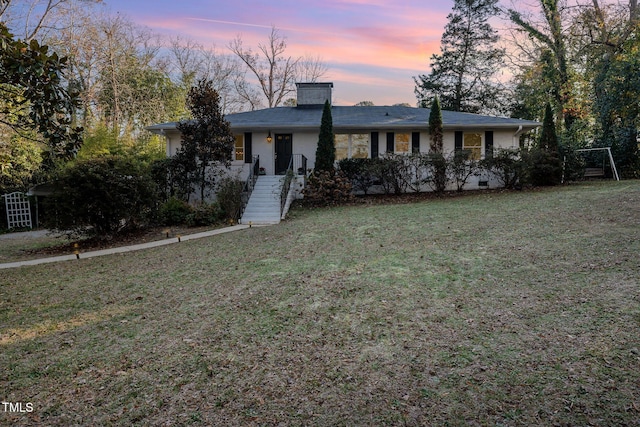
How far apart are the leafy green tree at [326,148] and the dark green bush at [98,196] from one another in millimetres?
Answer: 6218

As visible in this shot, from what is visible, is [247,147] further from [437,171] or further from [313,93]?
[437,171]

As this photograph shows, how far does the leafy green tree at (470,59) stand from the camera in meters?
26.8

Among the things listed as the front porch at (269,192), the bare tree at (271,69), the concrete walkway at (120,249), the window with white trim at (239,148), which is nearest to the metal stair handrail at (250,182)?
the front porch at (269,192)

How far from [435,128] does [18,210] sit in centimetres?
1680

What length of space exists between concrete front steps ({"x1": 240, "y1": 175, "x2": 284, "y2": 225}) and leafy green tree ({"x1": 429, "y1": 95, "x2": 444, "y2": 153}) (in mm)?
6076

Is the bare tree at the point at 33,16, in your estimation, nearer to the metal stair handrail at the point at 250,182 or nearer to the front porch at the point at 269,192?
the metal stair handrail at the point at 250,182

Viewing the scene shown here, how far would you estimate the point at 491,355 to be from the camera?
2980 mm

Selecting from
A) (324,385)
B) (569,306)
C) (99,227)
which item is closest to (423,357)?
(324,385)

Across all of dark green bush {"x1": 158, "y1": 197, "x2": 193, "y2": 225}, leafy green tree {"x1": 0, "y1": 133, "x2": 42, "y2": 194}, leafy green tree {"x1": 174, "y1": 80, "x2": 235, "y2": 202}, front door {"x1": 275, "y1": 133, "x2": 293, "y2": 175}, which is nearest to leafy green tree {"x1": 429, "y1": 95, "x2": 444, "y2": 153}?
front door {"x1": 275, "y1": 133, "x2": 293, "y2": 175}

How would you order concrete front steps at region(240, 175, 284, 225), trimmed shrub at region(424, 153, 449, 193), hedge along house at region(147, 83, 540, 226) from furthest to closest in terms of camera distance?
hedge along house at region(147, 83, 540, 226) < trimmed shrub at region(424, 153, 449, 193) < concrete front steps at region(240, 175, 284, 225)

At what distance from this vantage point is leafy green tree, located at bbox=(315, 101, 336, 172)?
13805 mm

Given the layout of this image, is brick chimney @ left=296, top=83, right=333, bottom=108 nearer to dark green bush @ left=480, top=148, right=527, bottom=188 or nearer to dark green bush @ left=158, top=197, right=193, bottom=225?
dark green bush @ left=480, top=148, right=527, bottom=188

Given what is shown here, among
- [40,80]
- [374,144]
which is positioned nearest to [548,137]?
[374,144]

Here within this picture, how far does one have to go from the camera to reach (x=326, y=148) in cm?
1385
